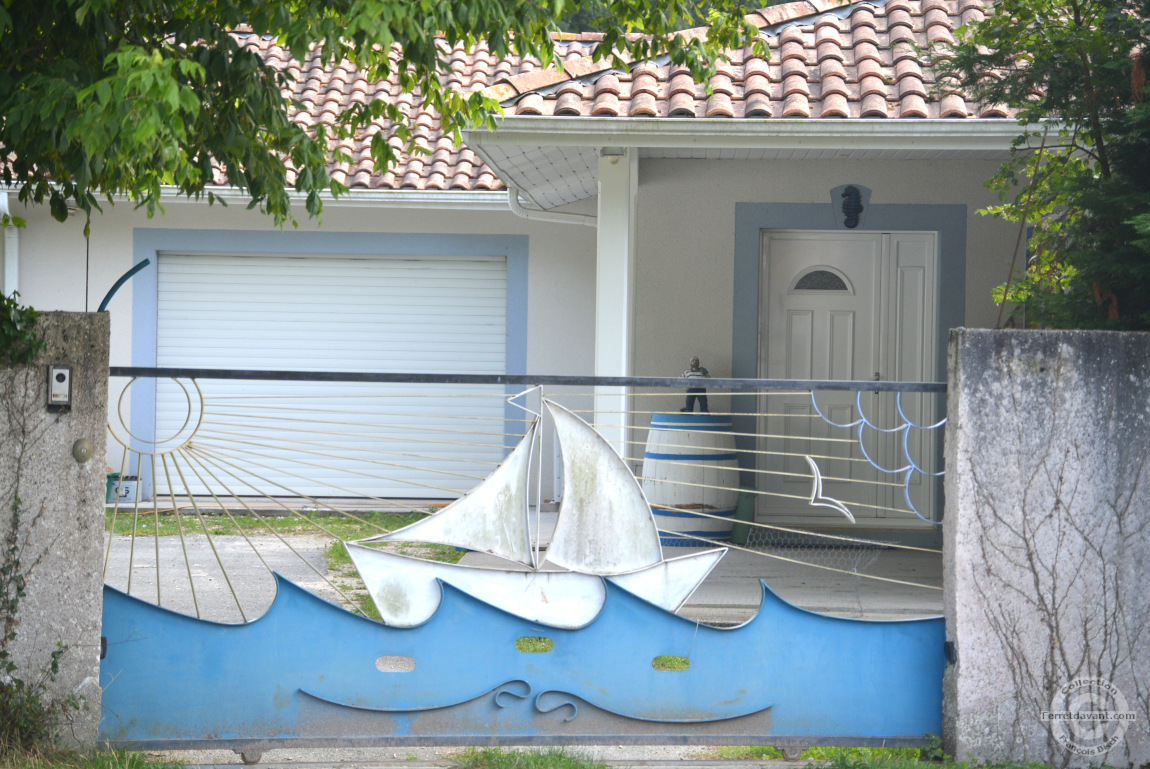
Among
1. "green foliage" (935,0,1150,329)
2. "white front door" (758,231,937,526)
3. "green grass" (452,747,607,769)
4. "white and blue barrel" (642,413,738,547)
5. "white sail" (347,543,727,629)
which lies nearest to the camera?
"green grass" (452,747,607,769)

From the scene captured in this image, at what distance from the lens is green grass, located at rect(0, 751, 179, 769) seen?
10.0ft

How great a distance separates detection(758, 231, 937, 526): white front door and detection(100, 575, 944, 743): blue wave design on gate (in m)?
3.18

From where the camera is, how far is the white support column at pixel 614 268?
18.4 feet

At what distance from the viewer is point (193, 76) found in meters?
2.82

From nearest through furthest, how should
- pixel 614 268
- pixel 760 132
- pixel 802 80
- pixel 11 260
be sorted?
1. pixel 760 132
2. pixel 802 80
3. pixel 614 268
4. pixel 11 260

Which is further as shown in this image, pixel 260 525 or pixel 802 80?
pixel 260 525

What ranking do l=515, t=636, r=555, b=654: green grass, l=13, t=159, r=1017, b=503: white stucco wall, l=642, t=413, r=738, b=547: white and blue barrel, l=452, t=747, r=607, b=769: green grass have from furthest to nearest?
l=13, t=159, r=1017, b=503: white stucco wall → l=642, t=413, r=738, b=547: white and blue barrel → l=515, t=636, r=555, b=654: green grass → l=452, t=747, r=607, b=769: green grass

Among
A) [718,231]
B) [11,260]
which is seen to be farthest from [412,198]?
[11,260]

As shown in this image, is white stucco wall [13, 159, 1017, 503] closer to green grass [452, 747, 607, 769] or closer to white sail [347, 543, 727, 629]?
white sail [347, 543, 727, 629]

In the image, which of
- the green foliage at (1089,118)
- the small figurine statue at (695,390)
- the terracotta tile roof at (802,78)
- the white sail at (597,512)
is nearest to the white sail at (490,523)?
the white sail at (597,512)

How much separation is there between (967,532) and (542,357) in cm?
606

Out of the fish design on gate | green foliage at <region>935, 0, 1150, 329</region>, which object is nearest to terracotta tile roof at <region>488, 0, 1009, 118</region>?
green foliage at <region>935, 0, 1150, 329</region>

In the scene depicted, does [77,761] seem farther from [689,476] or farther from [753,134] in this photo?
[753,134]

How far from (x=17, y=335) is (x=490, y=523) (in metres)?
1.65
